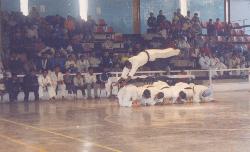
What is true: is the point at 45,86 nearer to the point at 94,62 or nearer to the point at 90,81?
the point at 90,81

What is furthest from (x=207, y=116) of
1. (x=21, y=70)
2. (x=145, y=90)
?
(x=21, y=70)

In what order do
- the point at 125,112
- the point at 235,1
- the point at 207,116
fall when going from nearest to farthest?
the point at 207,116, the point at 125,112, the point at 235,1

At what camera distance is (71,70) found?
22172 millimetres

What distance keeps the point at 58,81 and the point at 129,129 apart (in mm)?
10647

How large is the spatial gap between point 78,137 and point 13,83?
35.9ft

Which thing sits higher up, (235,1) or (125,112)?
(235,1)

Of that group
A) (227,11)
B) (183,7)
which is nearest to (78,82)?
(183,7)

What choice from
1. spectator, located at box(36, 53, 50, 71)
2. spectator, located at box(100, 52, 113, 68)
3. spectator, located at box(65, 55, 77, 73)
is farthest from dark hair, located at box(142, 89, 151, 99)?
spectator, located at box(100, 52, 113, 68)

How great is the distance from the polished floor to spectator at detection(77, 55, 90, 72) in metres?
6.76

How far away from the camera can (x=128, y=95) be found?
16.6m

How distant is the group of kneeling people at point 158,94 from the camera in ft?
54.2

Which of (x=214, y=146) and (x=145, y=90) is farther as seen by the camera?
(x=145, y=90)

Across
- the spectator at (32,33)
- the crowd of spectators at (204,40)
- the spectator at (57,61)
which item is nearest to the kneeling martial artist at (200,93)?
the spectator at (57,61)

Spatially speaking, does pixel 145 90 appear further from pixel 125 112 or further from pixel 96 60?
pixel 96 60
